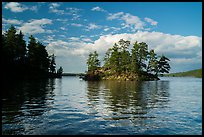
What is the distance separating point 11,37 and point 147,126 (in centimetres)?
6826

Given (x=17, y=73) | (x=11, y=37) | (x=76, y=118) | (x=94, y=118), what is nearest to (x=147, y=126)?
(x=94, y=118)

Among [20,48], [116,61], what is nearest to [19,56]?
[20,48]

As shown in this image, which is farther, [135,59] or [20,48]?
[135,59]

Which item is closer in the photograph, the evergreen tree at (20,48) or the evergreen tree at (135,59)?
the evergreen tree at (20,48)

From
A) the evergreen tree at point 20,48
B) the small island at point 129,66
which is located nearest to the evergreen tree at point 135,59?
the small island at point 129,66

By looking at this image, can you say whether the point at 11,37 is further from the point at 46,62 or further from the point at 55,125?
the point at 55,125

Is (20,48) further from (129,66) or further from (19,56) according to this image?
(129,66)

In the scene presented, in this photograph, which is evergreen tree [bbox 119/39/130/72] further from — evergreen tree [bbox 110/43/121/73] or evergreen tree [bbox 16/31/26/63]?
evergreen tree [bbox 16/31/26/63]

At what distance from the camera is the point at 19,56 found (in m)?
73.8

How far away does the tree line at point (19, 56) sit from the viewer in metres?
58.0

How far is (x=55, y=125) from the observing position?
1252 centimetres

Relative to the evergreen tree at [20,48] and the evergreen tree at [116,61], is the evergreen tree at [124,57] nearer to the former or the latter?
the evergreen tree at [116,61]

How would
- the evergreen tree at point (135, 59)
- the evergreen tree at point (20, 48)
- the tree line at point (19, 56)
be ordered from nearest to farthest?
the tree line at point (19, 56) → the evergreen tree at point (20, 48) → the evergreen tree at point (135, 59)

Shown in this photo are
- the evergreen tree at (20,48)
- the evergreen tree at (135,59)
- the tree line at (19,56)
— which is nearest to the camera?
the tree line at (19,56)
